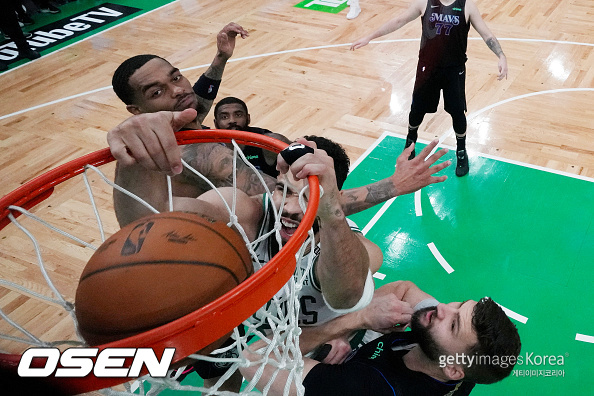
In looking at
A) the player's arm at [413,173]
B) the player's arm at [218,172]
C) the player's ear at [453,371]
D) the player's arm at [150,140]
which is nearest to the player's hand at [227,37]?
the player's arm at [218,172]

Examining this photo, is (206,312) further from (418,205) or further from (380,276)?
(418,205)

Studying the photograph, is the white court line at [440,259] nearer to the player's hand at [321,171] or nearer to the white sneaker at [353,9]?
the player's hand at [321,171]

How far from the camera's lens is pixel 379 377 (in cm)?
195

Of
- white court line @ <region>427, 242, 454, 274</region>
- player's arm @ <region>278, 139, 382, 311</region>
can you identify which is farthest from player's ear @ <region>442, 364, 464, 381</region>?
white court line @ <region>427, 242, 454, 274</region>

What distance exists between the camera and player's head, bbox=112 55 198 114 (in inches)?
102

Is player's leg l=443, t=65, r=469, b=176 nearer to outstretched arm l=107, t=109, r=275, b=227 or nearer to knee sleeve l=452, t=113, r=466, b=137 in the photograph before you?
knee sleeve l=452, t=113, r=466, b=137

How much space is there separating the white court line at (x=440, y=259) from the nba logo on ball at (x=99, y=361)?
110 inches

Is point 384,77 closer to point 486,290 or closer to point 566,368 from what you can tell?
point 486,290

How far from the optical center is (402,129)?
16.9 ft

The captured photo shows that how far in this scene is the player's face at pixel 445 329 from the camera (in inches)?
77.4

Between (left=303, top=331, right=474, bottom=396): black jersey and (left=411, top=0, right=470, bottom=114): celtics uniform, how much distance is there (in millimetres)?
2599

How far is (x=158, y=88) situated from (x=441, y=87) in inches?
99.4

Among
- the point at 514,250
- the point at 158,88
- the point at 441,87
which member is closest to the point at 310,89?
the point at 441,87

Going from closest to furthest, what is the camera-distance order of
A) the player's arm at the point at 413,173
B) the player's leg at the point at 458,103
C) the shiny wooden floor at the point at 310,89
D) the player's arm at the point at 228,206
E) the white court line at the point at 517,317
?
the player's arm at the point at 228,206, the player's arm at the point at 413,173, the white court line at the point at 517,317, the player's leg at the point at 458,103, the shiny wooden floor at the point at 310,89
